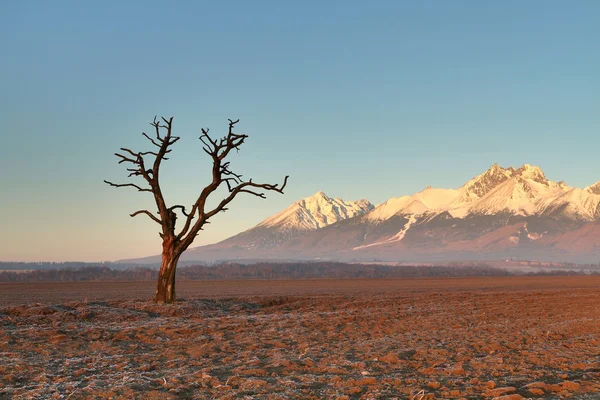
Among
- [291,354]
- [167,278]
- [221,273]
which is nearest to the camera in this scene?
[291,354]

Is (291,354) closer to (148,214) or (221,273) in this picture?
(148,214)

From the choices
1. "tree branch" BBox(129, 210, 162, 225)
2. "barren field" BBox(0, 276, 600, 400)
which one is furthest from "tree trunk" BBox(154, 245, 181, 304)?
"barren field" BBox(0, 276, 600, 400)

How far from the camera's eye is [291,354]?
50.5 feet

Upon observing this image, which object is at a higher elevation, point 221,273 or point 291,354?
point 221,273

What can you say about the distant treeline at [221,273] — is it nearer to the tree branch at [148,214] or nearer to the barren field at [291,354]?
the tree branch at [148,214]

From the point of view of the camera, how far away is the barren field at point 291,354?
1147cm

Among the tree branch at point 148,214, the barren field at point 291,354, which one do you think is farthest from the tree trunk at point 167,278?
the barren field at point 291,354

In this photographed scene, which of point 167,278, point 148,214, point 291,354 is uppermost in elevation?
point 148,214

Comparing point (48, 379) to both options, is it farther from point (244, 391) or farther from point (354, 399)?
point (354, 399)

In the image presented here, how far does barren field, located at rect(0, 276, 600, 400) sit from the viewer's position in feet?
37.6

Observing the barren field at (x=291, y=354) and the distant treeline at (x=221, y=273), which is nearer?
the barren field at (x=291, y=354)

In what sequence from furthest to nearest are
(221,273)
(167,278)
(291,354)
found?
(221,273), (167,278), (291,354)

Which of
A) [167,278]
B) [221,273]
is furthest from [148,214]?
[221,273]

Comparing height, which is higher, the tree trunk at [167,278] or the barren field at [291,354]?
the tree trunk at [167,278]
